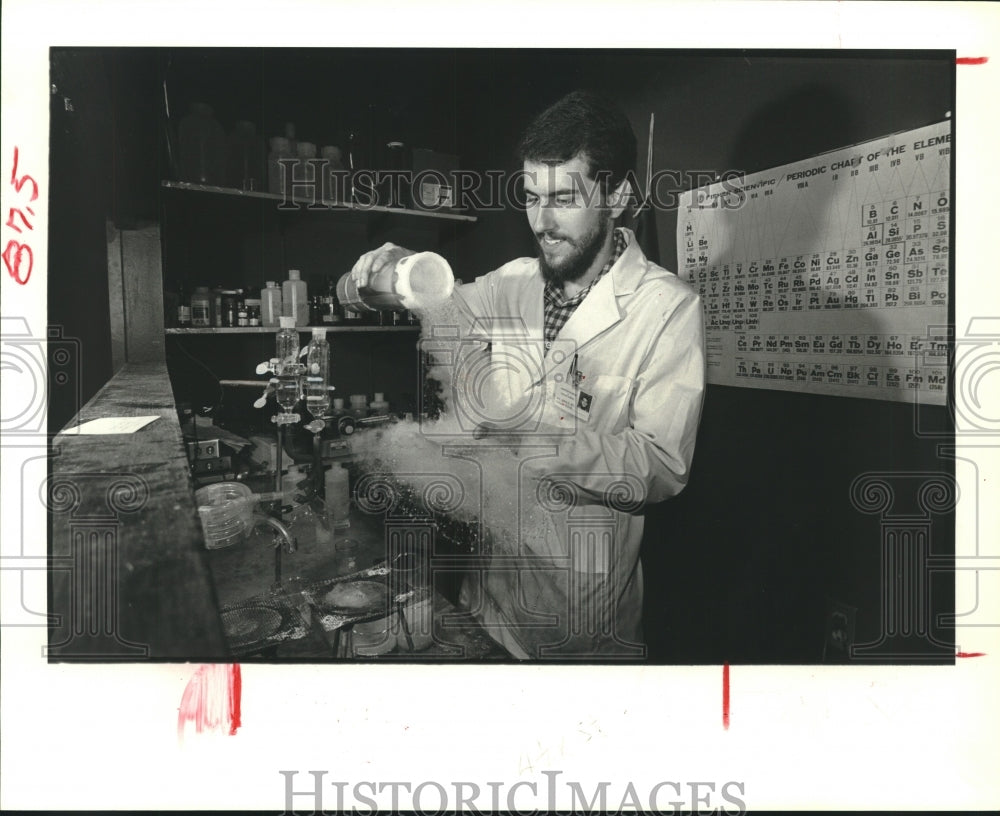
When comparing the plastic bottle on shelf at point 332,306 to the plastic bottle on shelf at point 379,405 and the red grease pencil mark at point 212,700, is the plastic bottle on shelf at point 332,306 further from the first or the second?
the red grease pencil mark at point 212,700

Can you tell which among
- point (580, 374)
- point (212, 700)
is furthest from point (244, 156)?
point (212, 700)

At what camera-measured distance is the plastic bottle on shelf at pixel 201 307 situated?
1526 mm

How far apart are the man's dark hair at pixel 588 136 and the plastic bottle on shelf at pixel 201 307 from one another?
74cm

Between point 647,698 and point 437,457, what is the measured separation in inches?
28.1

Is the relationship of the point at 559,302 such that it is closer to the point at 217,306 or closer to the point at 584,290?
the point at 584,290

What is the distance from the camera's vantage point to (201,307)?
5.02 feet

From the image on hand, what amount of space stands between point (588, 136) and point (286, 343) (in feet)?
2.56

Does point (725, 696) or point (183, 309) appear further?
point (725, 696)

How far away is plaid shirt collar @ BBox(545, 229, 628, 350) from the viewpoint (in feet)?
5.11

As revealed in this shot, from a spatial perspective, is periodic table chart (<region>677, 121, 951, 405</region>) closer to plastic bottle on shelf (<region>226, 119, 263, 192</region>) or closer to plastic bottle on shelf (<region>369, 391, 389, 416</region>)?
plastic bottle on shelf (<region>369, 391, 389, 416</region>)

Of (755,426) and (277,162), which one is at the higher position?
(277,162)

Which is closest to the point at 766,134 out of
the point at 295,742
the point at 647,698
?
the point at 647,698

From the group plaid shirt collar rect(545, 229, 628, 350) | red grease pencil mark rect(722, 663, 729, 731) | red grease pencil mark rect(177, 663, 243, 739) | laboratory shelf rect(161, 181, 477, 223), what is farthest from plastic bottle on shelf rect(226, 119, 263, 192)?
red grease pencil mark rect(722, 663, 729, 731)

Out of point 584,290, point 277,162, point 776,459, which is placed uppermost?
point 277,162
